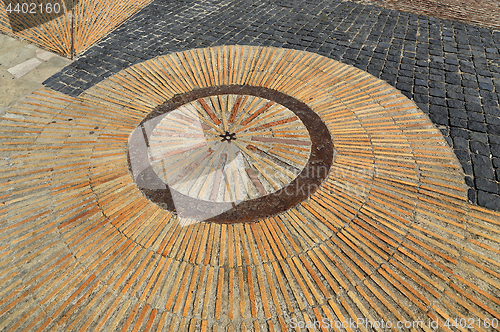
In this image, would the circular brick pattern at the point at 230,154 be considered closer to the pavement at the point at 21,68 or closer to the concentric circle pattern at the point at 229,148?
the concentric circle pattern at the point at 229,148

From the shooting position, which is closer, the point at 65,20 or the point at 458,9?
the point at 65,20

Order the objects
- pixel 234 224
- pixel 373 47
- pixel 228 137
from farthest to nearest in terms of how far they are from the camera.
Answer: pixel 373 47 < pixel 228 137 < pixel 234 224

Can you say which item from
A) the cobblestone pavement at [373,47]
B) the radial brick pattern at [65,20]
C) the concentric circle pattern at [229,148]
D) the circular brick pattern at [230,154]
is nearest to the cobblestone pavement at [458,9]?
the cobblestone pavement at [373,47]

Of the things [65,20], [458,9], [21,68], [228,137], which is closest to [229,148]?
[228,137]

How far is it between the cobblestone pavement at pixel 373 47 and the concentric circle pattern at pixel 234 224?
1.24ft

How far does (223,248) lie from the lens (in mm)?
3375

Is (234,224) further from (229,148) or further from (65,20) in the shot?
(65,20)

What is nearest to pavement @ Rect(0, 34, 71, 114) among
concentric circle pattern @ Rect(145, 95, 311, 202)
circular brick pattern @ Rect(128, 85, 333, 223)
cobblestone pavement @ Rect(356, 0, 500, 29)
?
circular brick pattern @ Rect(128, 85, 333, 223)

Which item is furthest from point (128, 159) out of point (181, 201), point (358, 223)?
point (358, 223)

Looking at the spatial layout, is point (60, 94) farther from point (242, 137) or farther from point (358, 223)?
point (358, 223)

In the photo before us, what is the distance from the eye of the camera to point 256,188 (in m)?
3.93

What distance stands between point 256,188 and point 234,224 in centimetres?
60

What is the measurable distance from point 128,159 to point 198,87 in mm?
1854

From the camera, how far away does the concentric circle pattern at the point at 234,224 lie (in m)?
2.95
